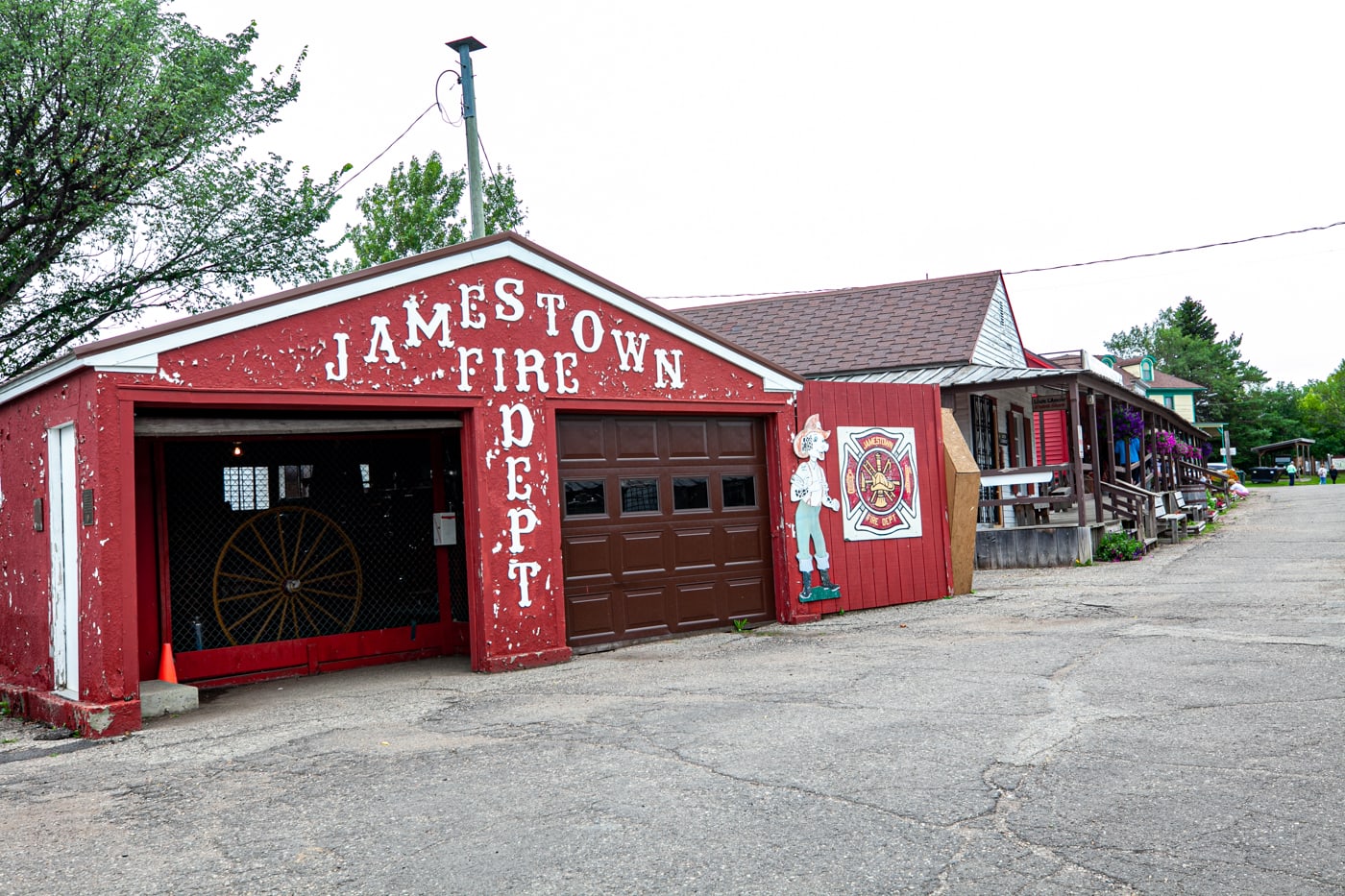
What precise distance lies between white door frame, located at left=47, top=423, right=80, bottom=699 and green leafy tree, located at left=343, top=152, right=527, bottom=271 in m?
19.5

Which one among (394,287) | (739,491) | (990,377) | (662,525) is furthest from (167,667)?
(990,377)

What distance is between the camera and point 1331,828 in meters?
4.21

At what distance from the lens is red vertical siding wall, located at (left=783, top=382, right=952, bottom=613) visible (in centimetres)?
1231

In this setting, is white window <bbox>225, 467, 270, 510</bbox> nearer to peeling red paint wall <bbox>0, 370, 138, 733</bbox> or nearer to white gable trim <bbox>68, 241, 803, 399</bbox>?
peeling red paint wall <bbox>0, 370, 138, 733</bbox>

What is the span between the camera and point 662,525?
427 inches

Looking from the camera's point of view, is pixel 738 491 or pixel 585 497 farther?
pixel 738 491

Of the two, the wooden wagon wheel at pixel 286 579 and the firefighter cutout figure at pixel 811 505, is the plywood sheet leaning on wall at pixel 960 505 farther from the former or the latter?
the wooden wagon wheel at pixel 286 579

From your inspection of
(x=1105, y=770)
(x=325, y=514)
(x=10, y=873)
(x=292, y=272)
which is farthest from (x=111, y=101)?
(x=1105, y=770)

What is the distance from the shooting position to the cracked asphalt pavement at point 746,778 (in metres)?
4.12

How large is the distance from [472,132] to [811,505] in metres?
6.56

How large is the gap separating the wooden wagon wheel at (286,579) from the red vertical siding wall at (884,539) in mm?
4616

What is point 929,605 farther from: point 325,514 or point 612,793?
point 612,793

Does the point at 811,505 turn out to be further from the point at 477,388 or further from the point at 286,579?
the point at 286,579

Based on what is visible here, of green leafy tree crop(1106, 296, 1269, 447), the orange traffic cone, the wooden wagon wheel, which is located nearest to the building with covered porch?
the wooden wagon wheel
